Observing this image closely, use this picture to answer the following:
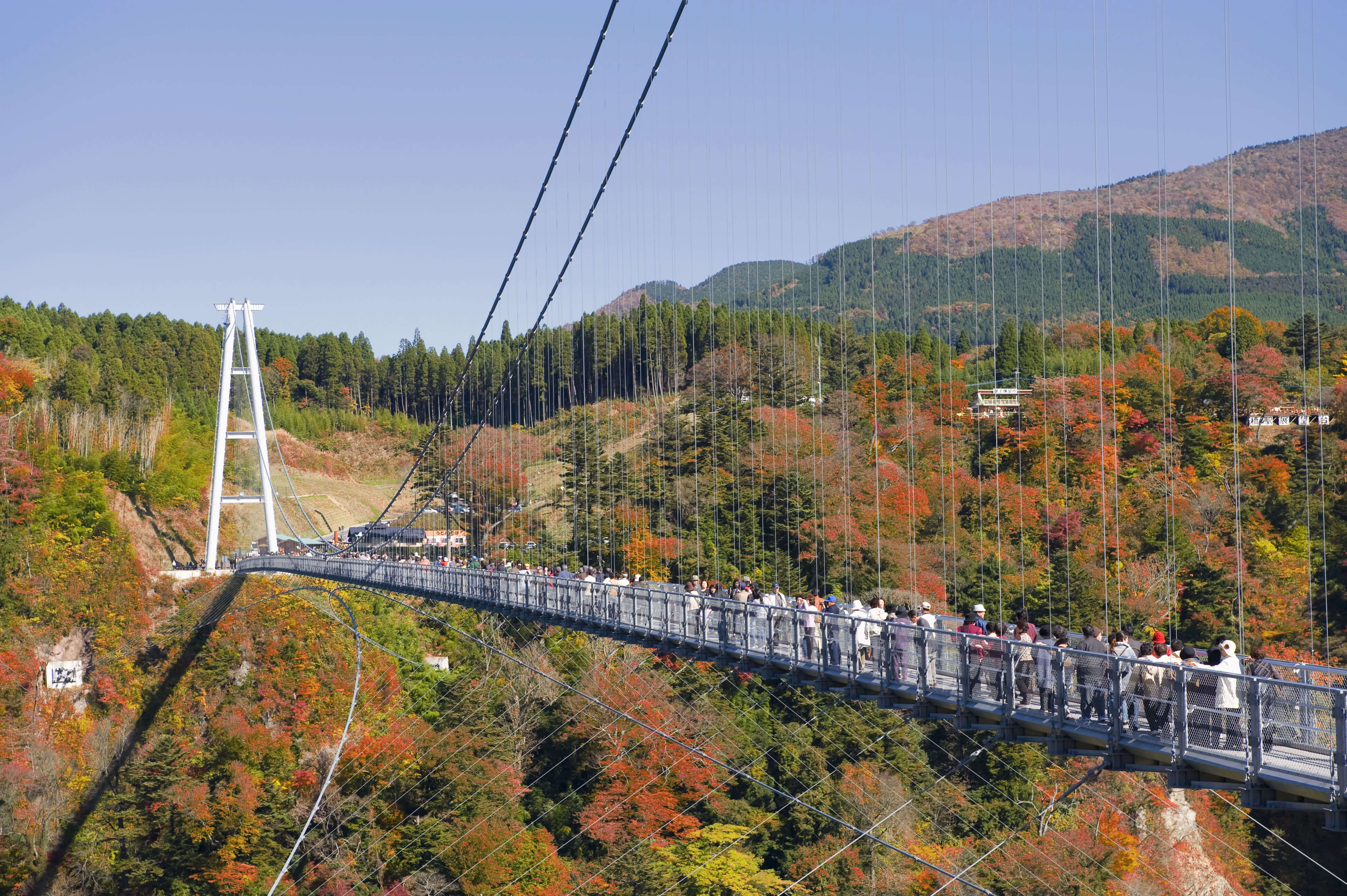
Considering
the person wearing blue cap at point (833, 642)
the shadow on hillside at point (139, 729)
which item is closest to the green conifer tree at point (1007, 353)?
the person wearing blue cap at point (833, 642)

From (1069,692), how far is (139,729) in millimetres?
38678

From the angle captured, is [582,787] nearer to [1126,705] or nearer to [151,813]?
[151,813]

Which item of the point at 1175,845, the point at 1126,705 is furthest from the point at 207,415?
the point at 1126,705

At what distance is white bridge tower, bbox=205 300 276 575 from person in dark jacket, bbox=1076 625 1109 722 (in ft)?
156

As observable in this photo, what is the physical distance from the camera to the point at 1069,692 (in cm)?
1012

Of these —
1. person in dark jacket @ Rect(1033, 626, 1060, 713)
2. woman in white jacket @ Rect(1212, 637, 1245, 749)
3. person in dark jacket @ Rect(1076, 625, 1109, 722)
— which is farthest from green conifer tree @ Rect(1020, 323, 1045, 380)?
woman in white jacket @ Rect(1212, 637, 1245, 749)

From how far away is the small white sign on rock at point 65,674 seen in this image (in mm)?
43125

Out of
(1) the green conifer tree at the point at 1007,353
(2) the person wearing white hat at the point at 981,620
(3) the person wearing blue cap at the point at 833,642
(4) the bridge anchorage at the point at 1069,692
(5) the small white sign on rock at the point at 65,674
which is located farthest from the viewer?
(5) the small white sign on rock at the point at 65,674

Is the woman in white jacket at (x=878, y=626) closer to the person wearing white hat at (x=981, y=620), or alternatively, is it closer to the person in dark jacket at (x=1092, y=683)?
the person wearing white hat at (x=981, y=620)

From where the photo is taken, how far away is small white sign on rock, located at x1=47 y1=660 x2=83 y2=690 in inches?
1698

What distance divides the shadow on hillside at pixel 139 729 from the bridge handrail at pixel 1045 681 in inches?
1028

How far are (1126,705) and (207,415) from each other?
72.1 metres

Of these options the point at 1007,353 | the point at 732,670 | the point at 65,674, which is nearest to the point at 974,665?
the point at 732,670

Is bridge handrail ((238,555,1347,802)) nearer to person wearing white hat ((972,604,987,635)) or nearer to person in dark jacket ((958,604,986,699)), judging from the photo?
person in dark jacket ((958,604,986,699))
